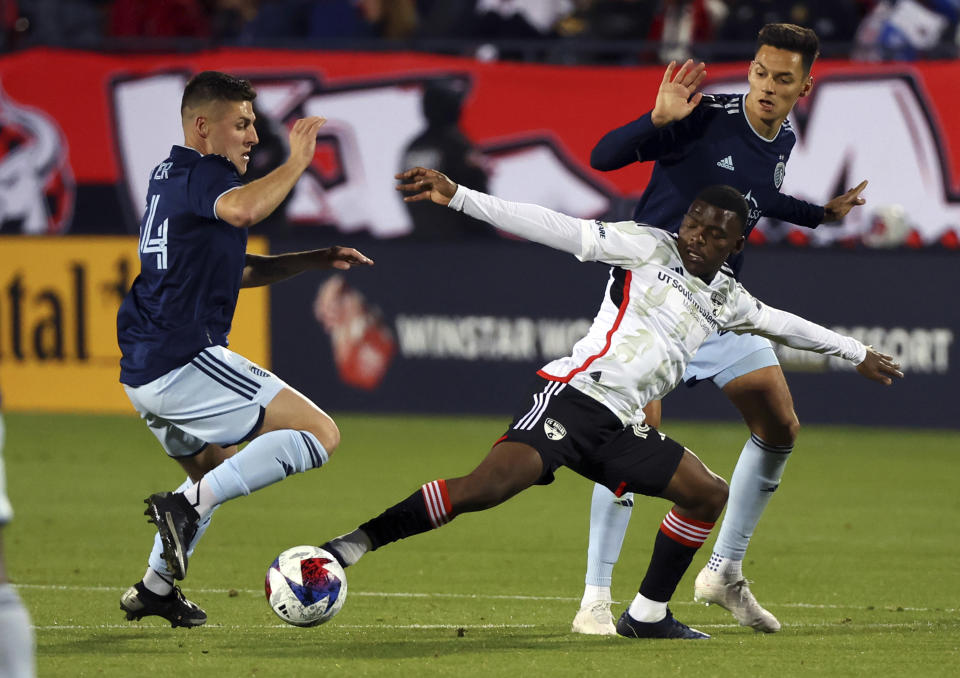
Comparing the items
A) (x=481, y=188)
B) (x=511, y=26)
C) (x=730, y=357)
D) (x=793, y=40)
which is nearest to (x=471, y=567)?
(x=730, y=357)

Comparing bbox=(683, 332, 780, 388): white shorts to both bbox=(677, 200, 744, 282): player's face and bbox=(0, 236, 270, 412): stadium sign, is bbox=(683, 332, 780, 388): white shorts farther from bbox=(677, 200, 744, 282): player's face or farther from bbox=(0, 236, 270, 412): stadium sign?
bbox=(0, 236, 270, 412): stadium sign

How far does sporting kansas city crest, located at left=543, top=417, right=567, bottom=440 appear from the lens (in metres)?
5.64

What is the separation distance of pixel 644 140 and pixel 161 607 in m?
2.55

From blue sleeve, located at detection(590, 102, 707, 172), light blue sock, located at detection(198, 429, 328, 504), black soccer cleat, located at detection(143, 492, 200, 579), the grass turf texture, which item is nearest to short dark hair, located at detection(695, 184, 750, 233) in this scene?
blue sleeve, located at detection(590, 102, 707, 172)

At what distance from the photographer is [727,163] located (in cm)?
638

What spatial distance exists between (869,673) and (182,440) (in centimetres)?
268

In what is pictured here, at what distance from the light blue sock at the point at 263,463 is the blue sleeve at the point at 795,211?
2186 mm

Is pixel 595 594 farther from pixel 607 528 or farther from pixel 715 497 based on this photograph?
pixel 715 497

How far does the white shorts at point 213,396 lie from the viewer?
5871mm

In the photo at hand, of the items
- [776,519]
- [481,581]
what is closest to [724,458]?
[776,519]

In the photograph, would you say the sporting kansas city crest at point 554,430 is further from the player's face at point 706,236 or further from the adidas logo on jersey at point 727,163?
the adidas logo on jersey at point 727,163

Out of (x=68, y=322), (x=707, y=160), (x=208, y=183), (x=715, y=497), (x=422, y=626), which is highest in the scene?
(x=707, y=160)

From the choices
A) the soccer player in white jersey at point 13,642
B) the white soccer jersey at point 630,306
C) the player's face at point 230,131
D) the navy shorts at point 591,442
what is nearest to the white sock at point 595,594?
the navy shorts at point 591,442

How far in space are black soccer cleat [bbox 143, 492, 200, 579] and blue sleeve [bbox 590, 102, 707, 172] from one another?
2.00 m
